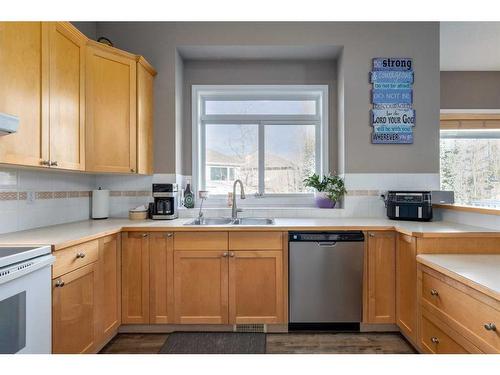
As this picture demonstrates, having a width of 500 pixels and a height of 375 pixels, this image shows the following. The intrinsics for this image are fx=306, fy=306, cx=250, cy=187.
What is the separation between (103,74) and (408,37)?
278cm

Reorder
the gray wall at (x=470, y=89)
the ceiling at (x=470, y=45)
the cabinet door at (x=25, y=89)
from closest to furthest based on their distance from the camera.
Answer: the cabinet door at (x=25, y=89) < the ceiling at (x=470, y=45) < the gray wall at (x=470, y=89)

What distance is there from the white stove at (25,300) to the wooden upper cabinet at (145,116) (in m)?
1.29

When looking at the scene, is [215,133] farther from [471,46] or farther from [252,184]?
[471,46]

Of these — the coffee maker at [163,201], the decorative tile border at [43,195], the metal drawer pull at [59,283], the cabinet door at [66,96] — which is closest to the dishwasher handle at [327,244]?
the coffee maker at [163,201]

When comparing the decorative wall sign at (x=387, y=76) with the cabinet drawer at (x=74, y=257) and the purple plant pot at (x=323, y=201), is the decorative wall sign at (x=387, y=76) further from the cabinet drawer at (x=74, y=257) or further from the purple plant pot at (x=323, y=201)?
the cabinet drawer at (x=74, y=257)

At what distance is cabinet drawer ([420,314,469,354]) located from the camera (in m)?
1.57

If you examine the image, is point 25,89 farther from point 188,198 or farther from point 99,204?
point 188,198

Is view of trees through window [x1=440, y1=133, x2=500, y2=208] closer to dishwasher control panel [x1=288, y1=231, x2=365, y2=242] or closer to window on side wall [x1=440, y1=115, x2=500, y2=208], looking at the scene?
window on side wall [x1=440, y1=115, x2=500, y2=208]

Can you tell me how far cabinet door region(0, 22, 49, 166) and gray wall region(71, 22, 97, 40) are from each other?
1.06m

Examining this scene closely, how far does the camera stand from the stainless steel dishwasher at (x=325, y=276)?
7.73 feet

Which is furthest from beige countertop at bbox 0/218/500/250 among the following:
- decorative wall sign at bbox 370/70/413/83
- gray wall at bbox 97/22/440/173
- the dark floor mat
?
decorative wall sign at bbox 370/70/413/83

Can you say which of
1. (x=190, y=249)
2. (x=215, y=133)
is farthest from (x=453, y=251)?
(x=215, y=133)

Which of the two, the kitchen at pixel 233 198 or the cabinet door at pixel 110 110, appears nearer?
the kitchen at pixel 233 198

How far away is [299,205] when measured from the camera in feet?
10.7
